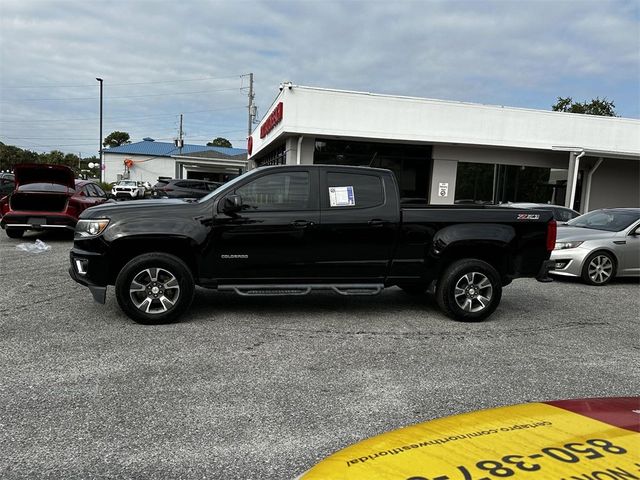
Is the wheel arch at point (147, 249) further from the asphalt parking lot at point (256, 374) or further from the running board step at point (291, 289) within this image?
the asphalt parking lot at point (256, 374)

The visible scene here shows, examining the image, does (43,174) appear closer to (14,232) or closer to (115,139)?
(14,232)

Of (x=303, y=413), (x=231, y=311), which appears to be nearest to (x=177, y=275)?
(x=231, y=311)

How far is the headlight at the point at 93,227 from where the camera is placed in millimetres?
5582

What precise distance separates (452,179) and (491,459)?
61.6ft

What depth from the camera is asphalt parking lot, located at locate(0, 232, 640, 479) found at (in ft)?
9.97

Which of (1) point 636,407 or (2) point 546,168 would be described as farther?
(2) point 546,168

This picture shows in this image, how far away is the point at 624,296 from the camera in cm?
841

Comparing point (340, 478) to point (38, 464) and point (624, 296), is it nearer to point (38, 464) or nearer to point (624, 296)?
point (38, 464)

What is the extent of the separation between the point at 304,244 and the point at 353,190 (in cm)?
91

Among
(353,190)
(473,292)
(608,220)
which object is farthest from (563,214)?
(353,190)

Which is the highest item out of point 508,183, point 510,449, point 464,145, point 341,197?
point 464,145

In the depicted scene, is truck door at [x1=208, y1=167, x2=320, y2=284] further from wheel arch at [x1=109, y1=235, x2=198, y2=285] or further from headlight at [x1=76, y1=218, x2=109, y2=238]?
headlight at [x1=76, y1=218, x2=109, y2=238]

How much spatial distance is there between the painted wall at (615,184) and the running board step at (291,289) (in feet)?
64.0

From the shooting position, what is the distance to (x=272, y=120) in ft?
66.8
